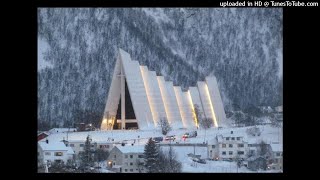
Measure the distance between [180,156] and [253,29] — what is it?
4.90 m

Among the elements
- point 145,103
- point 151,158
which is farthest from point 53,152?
point 145,103

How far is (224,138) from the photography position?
1482cm

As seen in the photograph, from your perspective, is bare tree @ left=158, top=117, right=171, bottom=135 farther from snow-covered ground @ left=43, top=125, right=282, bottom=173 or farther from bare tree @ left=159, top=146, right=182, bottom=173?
bare tree @ left=159, top=146, right=182, bottom=173

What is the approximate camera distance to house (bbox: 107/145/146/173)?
13791 millimetres

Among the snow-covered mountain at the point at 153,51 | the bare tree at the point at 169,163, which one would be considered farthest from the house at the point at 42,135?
the bare tree at the point at 169,163

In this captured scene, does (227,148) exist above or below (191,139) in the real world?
below

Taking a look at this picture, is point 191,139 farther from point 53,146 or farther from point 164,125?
point 53,146

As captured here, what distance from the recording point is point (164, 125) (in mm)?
17703

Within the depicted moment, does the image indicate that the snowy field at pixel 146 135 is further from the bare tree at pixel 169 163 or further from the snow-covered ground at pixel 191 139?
the bare tree at pixel 169 163

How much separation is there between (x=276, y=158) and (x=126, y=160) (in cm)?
270
